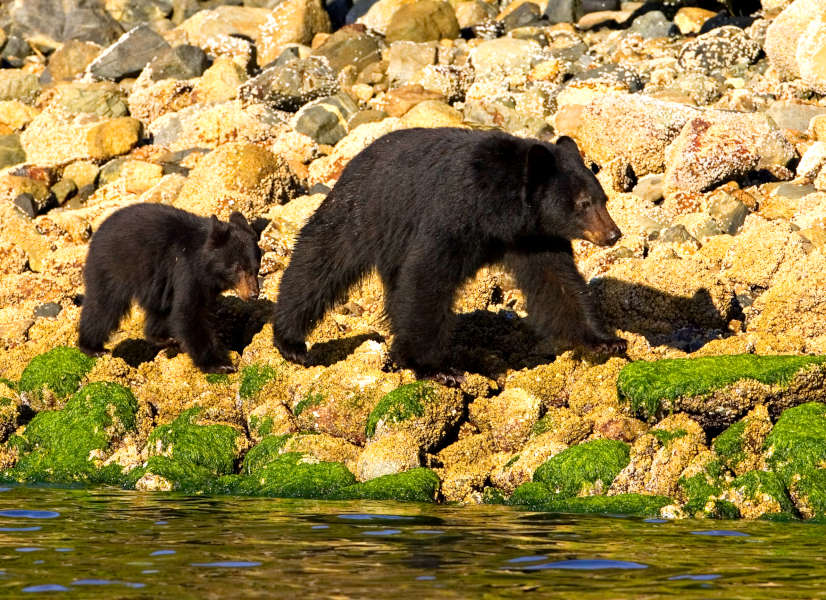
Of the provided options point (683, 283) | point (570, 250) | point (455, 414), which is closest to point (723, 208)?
point (683, 283)

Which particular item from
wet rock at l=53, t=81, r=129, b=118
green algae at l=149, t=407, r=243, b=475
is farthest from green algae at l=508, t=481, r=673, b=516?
wet rock at l=53, t=81, r=129, b=118

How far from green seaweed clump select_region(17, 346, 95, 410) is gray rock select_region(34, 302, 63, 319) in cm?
192

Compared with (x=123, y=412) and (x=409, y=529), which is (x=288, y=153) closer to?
(x=123, y=412)

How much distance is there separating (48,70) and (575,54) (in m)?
9.66

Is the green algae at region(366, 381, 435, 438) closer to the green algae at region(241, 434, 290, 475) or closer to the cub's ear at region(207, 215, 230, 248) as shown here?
the green algae at region(241, 434, 290, 475)

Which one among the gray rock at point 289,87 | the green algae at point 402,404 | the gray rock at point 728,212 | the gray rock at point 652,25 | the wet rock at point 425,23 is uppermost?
the wet rock at point 425,23

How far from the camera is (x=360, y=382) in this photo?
883 cm

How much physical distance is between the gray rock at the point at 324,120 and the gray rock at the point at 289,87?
3.41 ft

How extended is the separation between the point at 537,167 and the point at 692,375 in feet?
5.35

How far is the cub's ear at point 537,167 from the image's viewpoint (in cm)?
839

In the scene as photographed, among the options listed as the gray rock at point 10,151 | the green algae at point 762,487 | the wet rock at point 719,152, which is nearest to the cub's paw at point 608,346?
the green algae at point 762,487

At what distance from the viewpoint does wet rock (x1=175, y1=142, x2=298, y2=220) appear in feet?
45.4

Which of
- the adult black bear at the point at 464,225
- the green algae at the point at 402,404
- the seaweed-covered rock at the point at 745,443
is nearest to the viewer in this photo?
the seaweed-covered rock at the point at 745,443

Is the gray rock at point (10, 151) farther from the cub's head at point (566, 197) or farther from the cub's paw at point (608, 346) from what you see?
the cub's paw at point (608, 346)
